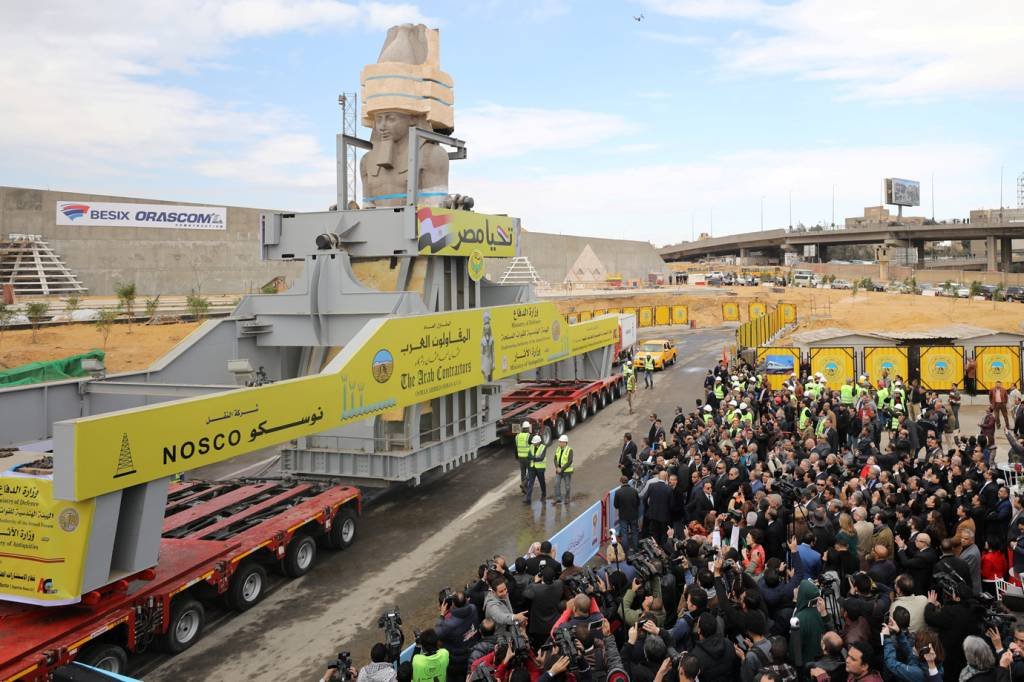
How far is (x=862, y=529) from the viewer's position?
9.31m

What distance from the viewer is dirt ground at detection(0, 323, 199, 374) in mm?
32844

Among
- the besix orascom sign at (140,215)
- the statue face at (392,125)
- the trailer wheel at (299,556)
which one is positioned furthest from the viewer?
the besix orascom sign at (140,215)

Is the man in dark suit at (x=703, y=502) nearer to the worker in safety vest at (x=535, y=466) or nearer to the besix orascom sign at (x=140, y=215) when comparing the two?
the worker in safety vest at (x=535, y=466)

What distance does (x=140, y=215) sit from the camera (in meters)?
45.6

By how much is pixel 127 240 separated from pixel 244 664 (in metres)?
41.7

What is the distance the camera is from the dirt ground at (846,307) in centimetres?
4928

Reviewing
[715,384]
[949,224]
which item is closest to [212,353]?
[715,384]

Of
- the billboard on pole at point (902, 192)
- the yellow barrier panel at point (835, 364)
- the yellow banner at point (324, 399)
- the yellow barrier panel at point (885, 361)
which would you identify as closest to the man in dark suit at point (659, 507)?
the yellow banner at point (324, 399)

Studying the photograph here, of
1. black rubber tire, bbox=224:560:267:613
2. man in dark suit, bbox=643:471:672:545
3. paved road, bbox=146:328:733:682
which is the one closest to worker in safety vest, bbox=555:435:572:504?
paved road, bbox=146:328:733:682

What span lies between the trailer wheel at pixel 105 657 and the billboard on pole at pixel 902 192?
14920cm

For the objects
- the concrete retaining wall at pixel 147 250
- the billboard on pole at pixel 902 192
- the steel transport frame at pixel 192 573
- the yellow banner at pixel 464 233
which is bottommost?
the steel transport frame at pixel 192 573

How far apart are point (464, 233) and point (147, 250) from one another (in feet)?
117

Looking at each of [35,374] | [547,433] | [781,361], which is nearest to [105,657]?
[547,433]

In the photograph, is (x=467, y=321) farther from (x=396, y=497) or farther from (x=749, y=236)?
(x=749, y=236)
